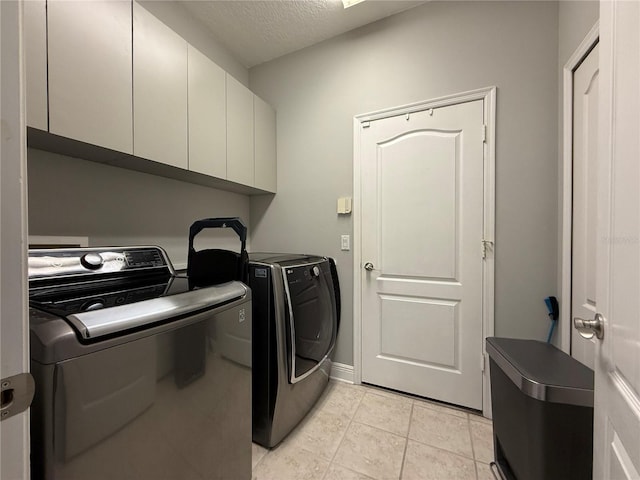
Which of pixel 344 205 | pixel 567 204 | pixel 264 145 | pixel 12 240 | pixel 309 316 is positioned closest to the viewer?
pixel 12 240

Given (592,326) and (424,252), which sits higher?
(424,252)

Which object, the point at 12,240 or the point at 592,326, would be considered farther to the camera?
the point at 592,326

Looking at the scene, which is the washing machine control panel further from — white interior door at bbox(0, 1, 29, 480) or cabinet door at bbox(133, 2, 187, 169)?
white interior door at bbox(0, 1, 29, 480)

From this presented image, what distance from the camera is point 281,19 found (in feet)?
6.23

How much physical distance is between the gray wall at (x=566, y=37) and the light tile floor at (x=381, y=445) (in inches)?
30.6

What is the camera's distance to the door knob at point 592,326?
615 mm

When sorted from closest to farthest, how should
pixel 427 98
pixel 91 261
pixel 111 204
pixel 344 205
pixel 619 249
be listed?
pixel 619 249
pixel 91 261
pixel 111 204
pixel 427 98
pixel 344 205

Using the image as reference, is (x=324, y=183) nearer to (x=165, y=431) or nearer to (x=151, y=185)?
(x=151, y=185)

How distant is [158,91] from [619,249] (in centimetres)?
188

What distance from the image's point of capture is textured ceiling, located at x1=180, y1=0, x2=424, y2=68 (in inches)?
70.3

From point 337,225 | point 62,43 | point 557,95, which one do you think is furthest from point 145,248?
point 557,95

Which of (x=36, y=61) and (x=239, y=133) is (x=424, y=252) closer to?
(x=239, y=133)

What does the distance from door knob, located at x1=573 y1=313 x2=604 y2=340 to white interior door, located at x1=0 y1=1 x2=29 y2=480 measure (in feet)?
3.56

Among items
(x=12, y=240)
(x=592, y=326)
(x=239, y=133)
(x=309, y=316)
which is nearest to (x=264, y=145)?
(x=239, y=133)
